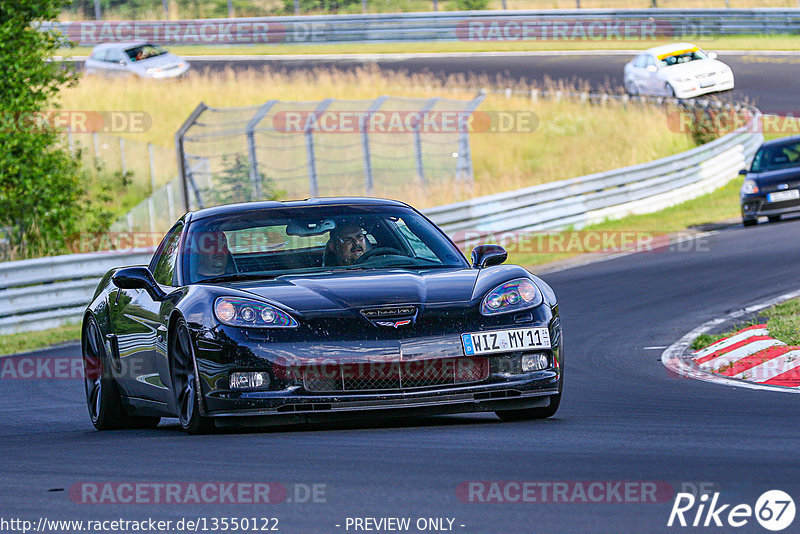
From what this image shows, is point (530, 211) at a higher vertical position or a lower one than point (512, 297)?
lower

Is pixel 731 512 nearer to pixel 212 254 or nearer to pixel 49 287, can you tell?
pixel 212 254

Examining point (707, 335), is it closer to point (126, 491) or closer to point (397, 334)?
point (397, 334)

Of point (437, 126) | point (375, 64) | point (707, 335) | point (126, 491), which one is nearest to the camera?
point (126, 491)

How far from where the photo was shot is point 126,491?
18.1ft

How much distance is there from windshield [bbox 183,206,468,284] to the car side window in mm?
150

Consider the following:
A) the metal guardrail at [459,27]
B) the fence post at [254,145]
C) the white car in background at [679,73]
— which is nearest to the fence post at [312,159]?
the fence post at [254,145]

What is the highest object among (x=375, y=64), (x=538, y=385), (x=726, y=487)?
(x=726, y=487)

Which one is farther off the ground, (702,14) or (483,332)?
(483,332)

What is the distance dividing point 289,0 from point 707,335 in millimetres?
47644

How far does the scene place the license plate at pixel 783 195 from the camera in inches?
878

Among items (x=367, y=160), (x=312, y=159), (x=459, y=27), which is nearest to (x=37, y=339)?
(x=312, y=159)

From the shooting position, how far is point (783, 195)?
2230cm

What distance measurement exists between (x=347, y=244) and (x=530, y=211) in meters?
14.9

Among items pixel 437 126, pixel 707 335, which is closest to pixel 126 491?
pixel 707 335
